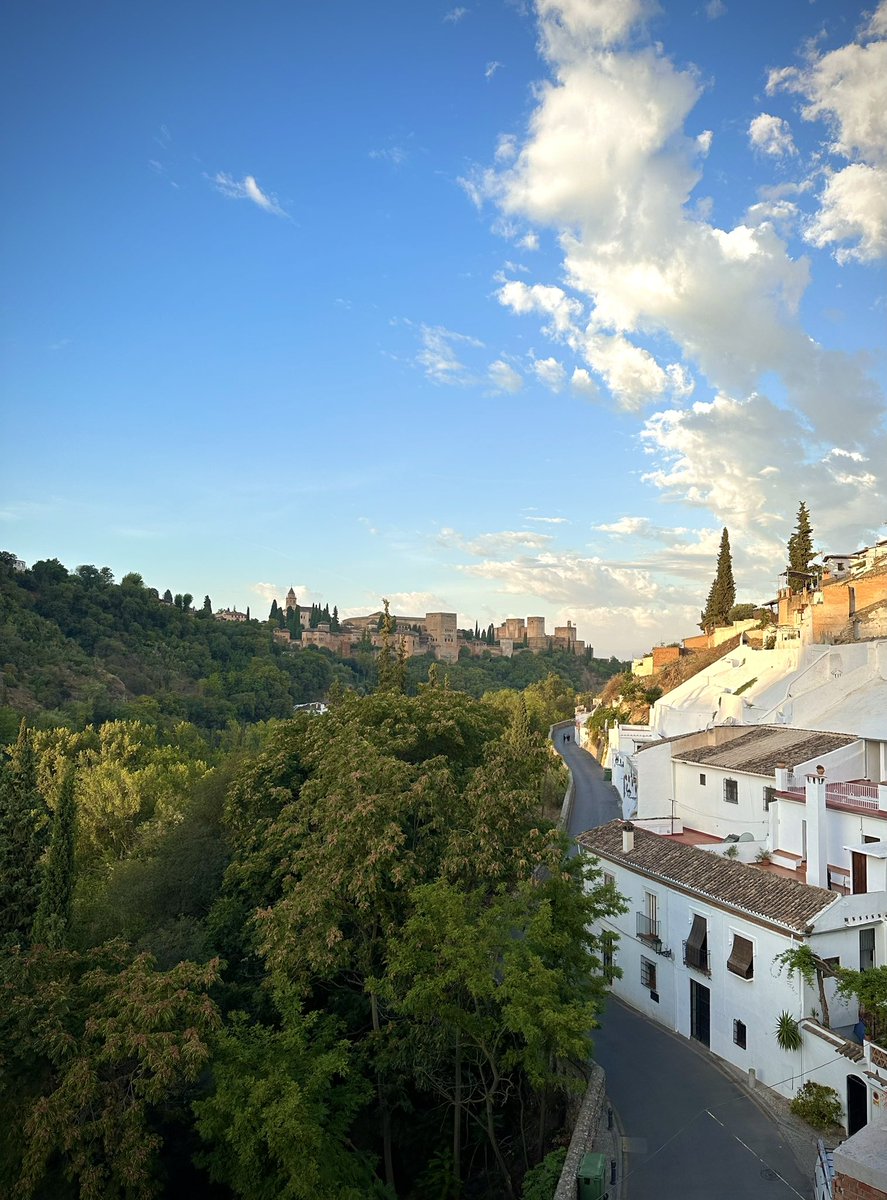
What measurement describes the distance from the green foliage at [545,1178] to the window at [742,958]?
5344 millimetres

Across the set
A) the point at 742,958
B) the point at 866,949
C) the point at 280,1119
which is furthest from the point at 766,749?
the point at 280,1119

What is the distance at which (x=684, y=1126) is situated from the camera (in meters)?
14.2

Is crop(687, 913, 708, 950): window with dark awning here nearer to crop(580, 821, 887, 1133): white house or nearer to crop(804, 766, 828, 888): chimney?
crop(580, 821, 887, 1133): white house

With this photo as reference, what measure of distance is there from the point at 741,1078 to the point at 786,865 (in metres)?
5.68

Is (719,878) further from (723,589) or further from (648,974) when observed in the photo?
(723,589)

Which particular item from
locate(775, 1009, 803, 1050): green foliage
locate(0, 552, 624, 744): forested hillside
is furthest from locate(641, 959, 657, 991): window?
locate(0, 552, 624, 744): forested hillside

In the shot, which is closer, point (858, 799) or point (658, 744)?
point (858, 799)

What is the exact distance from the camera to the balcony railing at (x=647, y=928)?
18938mm

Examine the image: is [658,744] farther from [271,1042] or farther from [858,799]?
[271,1042]

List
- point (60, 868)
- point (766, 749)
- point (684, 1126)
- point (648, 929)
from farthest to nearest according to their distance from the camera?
point (766, 749), point (60, 868), point (648, 929), point (684, 1126)

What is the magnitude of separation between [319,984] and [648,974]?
8.79 metres

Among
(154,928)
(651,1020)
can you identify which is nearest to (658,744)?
(651,1020)

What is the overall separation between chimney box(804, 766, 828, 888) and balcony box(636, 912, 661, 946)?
4.08m

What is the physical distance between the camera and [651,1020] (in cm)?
1916
